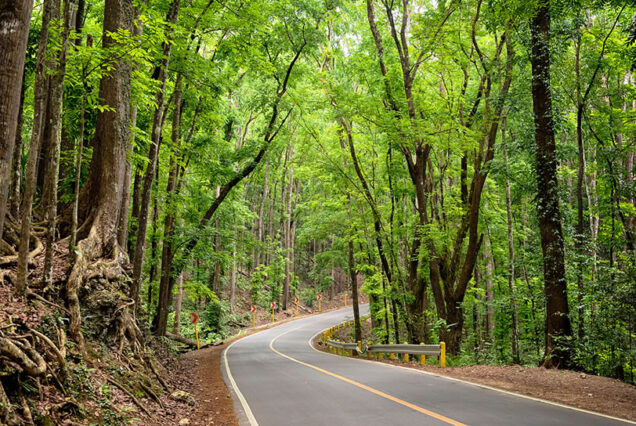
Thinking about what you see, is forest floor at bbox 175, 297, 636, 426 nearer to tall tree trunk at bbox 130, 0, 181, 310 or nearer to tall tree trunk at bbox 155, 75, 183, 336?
tall tree trunk at bbox 155, 75, 183, 336

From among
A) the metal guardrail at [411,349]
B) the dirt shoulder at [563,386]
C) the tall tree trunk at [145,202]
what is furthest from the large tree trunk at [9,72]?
the metal guardrail at [411,349]

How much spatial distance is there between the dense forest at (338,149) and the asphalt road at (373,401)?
3.07 meters

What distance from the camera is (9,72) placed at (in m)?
3.59

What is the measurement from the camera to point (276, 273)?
39781mm

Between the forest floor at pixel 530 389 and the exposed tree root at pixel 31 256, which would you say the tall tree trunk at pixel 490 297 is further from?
the exposed tree root at pixel 31 256

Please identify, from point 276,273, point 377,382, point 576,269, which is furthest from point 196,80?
point 276,273

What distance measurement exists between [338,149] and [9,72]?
57.4ft

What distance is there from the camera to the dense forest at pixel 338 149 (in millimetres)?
6809

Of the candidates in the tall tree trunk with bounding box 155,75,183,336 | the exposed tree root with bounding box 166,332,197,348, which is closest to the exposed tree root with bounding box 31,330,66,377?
the tall tree trunk with bounding box 155,75,183,336

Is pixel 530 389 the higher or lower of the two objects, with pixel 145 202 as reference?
lower

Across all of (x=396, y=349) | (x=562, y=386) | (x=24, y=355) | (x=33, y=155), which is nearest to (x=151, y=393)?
(x=24, y=355)

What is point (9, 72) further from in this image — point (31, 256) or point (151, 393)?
point (151, 393)

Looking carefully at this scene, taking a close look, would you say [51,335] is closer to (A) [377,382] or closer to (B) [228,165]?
(A) [377,382]

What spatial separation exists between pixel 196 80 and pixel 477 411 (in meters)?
12.1
